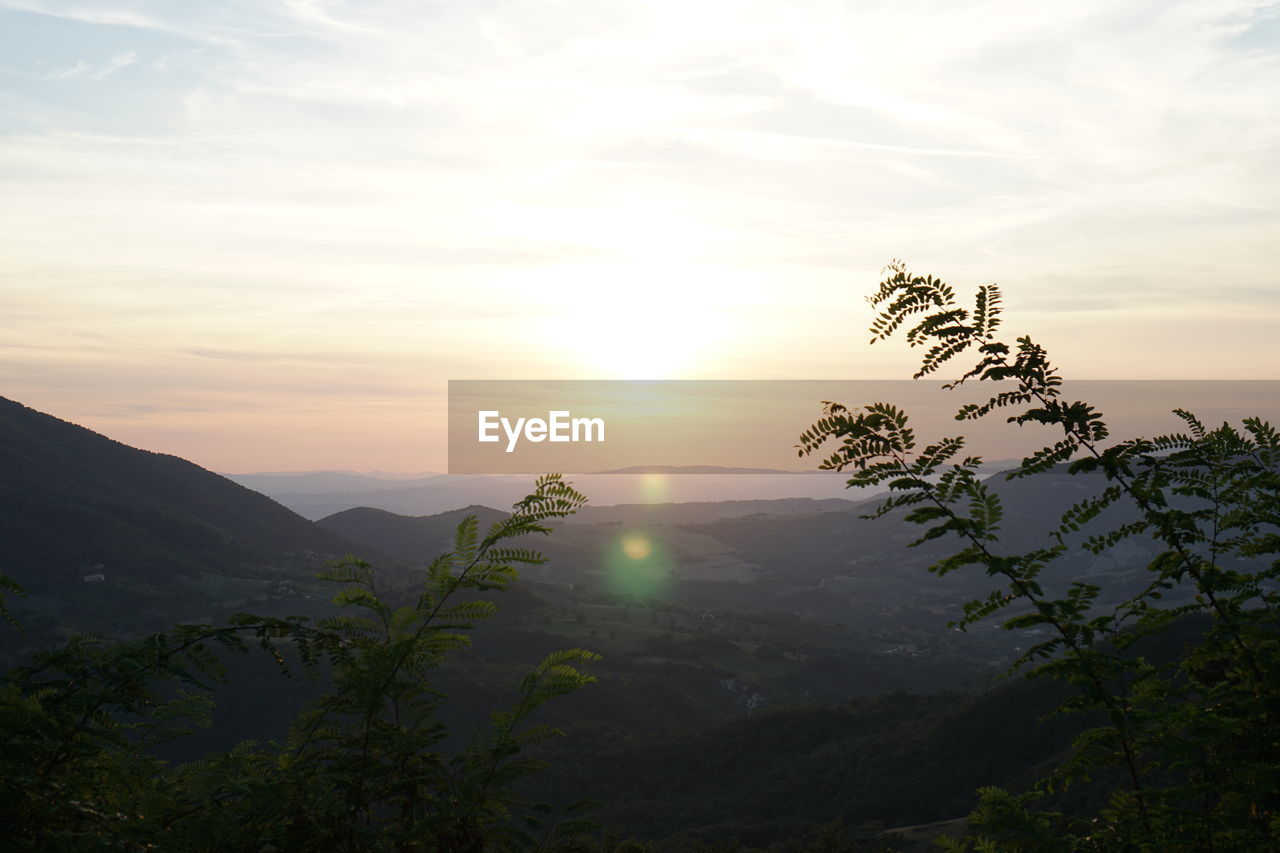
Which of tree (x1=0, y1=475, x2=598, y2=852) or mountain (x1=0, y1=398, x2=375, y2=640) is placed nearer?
tree (x1=0, y1=475, x2=598, y2=852)

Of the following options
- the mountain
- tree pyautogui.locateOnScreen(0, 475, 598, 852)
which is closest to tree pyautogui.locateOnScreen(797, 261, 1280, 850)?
tree pyautogui.locateOnScreen(0, 475, 598, 852)

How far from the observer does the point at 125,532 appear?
142875mm

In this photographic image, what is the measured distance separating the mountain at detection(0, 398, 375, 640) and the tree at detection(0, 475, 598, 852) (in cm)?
10935

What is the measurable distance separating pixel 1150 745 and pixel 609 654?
→ 117 m

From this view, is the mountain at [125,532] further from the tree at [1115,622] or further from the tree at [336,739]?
the tree at [1115,622]

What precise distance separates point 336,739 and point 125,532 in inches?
6291

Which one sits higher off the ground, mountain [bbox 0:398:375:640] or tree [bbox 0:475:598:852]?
tree [bbox 0:475:598:852]

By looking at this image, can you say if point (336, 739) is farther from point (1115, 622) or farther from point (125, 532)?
point (125, 532)

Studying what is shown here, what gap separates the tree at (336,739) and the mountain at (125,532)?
359 ft

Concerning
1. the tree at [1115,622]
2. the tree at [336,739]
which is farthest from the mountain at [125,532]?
the tree at [1115,622]

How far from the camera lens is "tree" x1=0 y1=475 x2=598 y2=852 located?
13.4 feet

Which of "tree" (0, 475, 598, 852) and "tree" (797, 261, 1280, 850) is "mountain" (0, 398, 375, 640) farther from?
"tree" (797, 261, 1280, 850)

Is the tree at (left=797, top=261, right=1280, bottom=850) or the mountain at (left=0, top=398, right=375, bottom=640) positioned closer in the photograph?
the tree at (left=797, top=261, right=1280, bottom=850)

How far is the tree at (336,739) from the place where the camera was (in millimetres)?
4074
